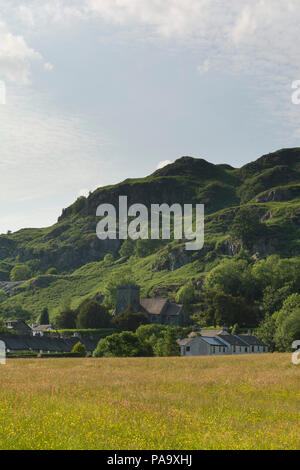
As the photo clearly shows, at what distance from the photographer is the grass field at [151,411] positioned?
42.2 ft

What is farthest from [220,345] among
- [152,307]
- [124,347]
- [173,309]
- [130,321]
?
[152,307]

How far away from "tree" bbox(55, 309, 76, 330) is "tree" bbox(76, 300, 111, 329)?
8597 mm

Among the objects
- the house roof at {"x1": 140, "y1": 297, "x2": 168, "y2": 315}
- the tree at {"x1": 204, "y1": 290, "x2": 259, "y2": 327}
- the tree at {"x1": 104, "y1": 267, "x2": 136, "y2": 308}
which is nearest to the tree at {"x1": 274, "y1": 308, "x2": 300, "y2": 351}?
the tree at {"x1": 204, "y1": 290, "x2": 259, "y2": 327}

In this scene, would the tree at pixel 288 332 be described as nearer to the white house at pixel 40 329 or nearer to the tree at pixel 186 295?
the tree at pixel 186 295

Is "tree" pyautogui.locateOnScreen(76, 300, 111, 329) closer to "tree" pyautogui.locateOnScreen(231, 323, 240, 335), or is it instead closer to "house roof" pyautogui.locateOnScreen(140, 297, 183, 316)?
"house roof" pyautogui.locateOnScreen(140, 297, 183, 316)

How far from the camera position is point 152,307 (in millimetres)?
162375

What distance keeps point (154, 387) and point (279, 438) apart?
33.5 ft

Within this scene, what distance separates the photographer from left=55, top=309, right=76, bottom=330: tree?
14575 cm

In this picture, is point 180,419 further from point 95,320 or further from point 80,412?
point 95,320

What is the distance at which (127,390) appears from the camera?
2111 centimetres

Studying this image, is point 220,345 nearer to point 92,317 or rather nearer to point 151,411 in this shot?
point 92,317

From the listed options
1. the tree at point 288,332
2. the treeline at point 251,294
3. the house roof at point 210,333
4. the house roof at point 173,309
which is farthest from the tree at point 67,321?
the tree at point 288,332
